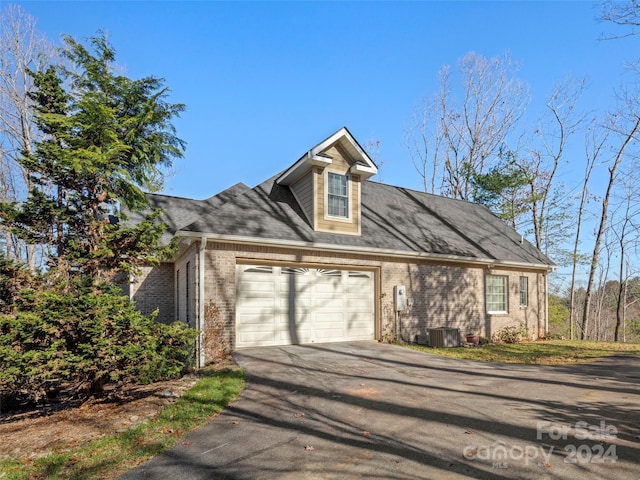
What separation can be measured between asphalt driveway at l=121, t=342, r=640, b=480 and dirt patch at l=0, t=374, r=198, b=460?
1.43m

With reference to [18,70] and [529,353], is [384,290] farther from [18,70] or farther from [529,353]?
[18,70]

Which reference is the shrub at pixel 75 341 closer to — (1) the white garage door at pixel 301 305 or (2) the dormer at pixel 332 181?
(1) the white garage door at pixel 301 305

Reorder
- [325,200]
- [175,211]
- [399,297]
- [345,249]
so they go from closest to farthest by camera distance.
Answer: [345,249], [325,200], [399,297], [175,211]

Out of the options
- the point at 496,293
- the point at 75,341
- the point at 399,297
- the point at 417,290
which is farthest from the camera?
the point at 496,293

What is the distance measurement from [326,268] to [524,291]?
35.4 feet

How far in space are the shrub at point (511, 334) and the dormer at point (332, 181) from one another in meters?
8.21

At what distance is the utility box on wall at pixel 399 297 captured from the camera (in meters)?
13.4

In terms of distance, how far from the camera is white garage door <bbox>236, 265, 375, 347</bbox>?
36.7 ft

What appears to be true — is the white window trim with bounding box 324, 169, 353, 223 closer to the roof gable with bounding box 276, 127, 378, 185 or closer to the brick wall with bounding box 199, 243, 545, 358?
the roof gable with bounding box 276, 127, 378, 185

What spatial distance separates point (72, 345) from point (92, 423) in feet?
4.60

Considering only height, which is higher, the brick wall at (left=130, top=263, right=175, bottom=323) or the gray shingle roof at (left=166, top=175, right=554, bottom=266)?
the gray shingle roof at (left=166, top=175, right=554, bottom=266)

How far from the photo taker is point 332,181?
13.2 metres

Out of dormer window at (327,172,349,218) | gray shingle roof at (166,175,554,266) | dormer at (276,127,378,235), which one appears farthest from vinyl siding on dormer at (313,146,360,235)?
gray shingle roof at (166,175,554,266)

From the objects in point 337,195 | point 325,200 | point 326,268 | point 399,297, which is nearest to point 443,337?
point 399,297
